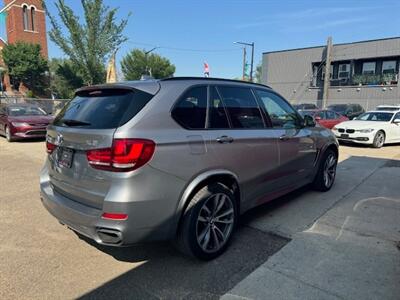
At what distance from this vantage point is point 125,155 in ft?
9.00

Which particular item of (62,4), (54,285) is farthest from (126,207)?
(62,4)

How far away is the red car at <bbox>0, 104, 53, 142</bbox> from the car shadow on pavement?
975 centimetres

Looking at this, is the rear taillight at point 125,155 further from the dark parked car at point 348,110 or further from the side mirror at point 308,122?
the dark parked car at point 348,110

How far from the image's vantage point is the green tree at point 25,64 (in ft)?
119

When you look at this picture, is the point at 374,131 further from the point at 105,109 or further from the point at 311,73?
the point at 311,73

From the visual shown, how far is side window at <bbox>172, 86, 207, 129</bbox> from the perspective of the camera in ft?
10.3

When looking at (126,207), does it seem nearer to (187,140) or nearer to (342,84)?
(187,140)

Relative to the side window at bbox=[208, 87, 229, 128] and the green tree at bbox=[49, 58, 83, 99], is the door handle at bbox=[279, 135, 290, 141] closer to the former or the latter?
the side window at bbox=[208, 87, 229, 128]

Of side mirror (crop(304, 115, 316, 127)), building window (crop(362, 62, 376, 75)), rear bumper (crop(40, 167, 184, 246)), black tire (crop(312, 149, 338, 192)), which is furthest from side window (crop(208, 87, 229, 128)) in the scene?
building window (crop(362, 62, 376, 75))

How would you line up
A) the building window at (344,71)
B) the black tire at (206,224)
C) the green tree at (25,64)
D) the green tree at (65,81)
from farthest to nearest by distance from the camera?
the green tree at (65,81) < the green tree at (25,64) < the building window at (344,71) < the black tire at (206,224)

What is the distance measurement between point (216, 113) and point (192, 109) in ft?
1.09

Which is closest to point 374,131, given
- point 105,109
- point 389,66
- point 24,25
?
point 105,109

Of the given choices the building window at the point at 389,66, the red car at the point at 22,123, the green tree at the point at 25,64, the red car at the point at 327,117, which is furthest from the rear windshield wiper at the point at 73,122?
the green tree at the point at 25,64

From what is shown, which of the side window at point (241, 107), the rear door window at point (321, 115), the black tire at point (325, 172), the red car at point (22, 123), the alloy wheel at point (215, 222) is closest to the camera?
the alloy wheel at point (215, 222)
